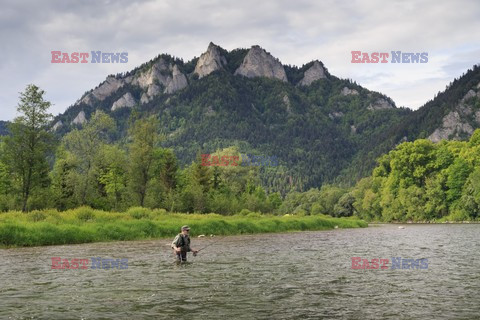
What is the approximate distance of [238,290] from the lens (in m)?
16.8

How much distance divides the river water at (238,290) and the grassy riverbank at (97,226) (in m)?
7.49

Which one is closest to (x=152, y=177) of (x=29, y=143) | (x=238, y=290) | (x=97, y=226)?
(x=29, y=143)

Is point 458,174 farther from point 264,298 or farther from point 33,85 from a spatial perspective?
point 264,298

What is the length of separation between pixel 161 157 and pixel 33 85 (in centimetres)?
3088

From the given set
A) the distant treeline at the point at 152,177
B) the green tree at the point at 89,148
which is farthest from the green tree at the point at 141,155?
the green tree at the point at 89,148

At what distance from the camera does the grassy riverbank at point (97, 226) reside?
34062mm

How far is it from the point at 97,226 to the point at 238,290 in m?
27.7

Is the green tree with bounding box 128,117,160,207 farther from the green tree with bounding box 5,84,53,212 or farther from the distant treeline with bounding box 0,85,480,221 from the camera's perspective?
the green tree with bounding box 5,84,53,212

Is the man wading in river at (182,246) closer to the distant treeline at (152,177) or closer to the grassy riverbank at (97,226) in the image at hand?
the grassy riverbank at (97,226)

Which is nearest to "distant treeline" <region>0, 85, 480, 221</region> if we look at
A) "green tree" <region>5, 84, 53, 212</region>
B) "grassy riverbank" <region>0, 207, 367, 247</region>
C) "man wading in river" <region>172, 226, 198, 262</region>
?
"green tree" <region>5, 84, 53, 212</region>

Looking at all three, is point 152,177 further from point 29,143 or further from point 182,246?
point 182,246

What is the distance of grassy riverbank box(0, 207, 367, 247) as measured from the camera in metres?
34.1

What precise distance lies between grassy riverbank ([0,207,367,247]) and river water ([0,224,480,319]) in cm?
749

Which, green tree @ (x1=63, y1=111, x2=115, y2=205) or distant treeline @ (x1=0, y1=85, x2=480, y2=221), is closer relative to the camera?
distant treeline @ (x1=0, y1=85, x2=480, y2=221)
